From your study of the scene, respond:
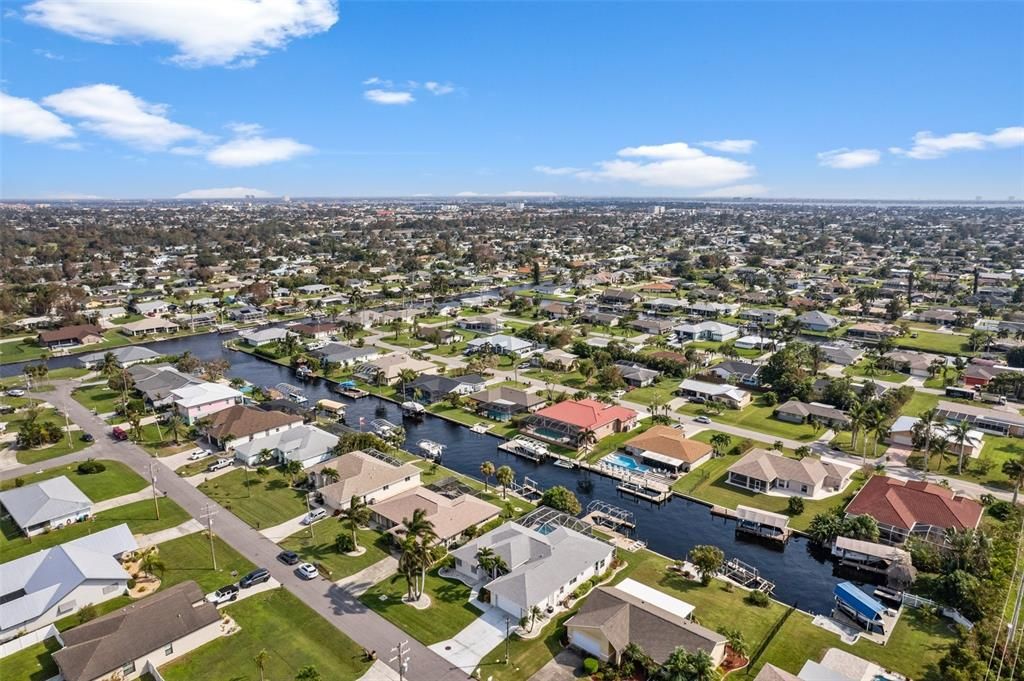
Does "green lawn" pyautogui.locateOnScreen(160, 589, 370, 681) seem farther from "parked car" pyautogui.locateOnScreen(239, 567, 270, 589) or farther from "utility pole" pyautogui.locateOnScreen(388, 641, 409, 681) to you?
"utility pole" pyautogui.locateOnScreen(388, 641, 409, 681)

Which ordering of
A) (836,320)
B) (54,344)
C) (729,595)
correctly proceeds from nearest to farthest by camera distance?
(729,595), (54,344), (836,320)

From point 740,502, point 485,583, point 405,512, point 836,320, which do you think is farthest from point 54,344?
point 836,320

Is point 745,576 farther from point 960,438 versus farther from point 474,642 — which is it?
point 960,438

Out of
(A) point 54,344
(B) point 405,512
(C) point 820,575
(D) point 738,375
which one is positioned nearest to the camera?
(C) point 820,575

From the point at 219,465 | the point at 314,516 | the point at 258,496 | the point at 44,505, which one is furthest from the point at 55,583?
the point at 219,465

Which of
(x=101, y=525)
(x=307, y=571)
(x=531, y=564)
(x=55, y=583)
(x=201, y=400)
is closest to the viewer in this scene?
(x=55, y=583)

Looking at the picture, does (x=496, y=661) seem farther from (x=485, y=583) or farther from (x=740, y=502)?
(x=740, y=502)

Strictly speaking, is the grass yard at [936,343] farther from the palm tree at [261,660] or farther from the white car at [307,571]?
the palm tree at [261,660]
